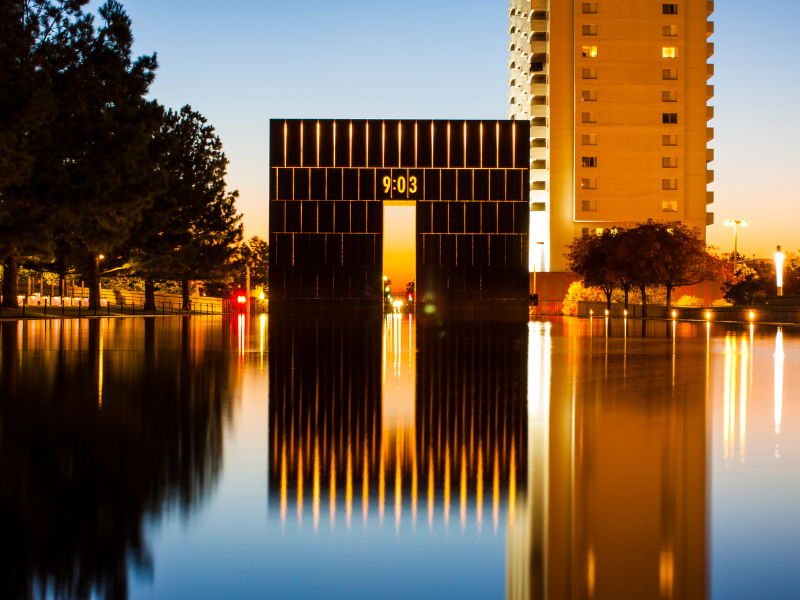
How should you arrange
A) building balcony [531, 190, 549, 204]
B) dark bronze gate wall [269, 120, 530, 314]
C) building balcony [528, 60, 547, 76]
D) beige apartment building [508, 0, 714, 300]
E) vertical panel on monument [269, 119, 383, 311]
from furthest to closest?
building balcony [528, 60, 547, 76] → building balcony [531, 190, 549, 204] → beige apartment building [508, 0, 714, 300] → dark bronze gate wall [269, 120, 530, 314] → vertical panel on monument [269, 119, 383, 311]

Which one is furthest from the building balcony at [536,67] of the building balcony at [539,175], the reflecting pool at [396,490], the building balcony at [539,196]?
the reflecting pool at [396,490]

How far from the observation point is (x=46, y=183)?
1347 inches

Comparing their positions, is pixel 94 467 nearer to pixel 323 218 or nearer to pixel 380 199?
pixel 323 218

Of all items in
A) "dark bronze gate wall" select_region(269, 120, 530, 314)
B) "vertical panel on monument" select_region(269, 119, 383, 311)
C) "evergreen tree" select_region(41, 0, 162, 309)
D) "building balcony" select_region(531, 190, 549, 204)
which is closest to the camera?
"evergreen tree" select_region(41, 0, 162, 309)

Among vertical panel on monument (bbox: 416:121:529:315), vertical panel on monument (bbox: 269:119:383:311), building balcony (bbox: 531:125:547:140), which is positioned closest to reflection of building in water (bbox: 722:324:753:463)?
vertical panel on monument (bbox: 416:121:529:315)

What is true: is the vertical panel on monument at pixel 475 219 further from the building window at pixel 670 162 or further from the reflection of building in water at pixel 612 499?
the reflection of building in water at pixel 612 499

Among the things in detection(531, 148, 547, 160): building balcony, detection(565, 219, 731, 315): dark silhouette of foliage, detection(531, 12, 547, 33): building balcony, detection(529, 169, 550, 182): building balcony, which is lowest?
detection(565, 219, 731, 315): dark silhouette of foliage

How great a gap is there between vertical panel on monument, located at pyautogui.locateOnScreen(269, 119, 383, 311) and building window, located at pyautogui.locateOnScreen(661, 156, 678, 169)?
41.3m

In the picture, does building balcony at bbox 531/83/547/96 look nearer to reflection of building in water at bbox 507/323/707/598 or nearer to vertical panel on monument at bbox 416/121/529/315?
vertical panel on monument at bbox 416/121/529/315

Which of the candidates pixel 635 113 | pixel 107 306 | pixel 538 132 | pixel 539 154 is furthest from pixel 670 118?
pixel 107 306

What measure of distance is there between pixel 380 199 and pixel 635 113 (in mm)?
40246

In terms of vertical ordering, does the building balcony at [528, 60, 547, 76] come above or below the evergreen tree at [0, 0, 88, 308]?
above

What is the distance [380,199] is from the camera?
77312 mm

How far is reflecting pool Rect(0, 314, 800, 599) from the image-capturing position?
13.3 feet
